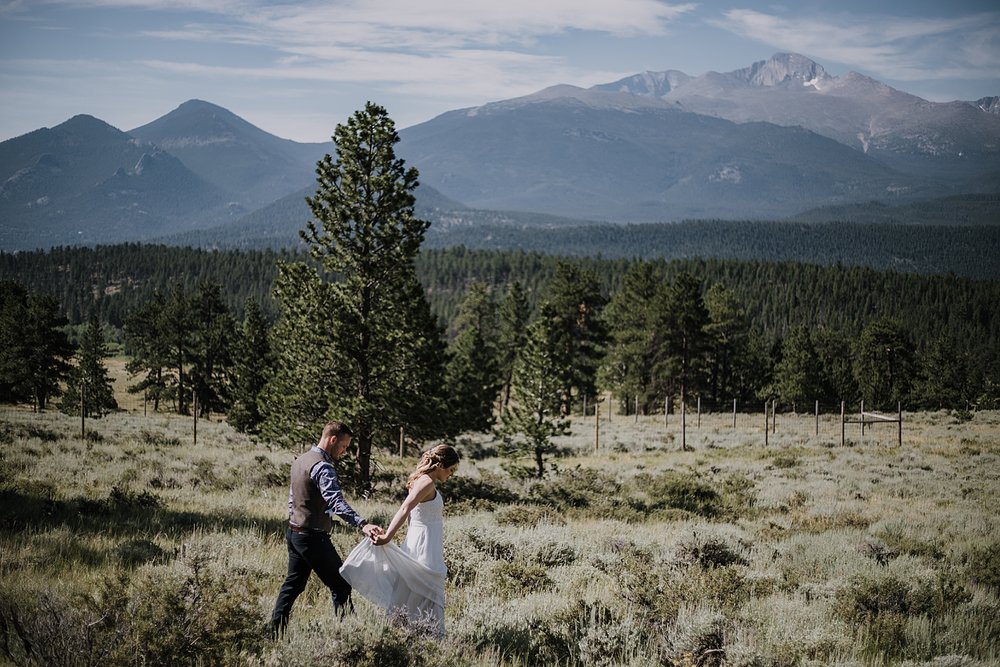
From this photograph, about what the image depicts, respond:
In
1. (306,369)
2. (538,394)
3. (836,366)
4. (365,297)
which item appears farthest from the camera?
(836,366)

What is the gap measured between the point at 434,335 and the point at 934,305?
6112 inches

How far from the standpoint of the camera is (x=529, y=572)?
8.45m

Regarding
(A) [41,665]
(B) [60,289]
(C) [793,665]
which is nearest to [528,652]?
(C) [793,665]

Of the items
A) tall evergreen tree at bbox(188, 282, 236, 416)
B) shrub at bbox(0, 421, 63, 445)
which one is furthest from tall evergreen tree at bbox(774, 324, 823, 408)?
shrub at bbox(0, 421, 63, 445)

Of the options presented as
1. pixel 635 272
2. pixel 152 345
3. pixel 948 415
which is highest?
pixel 635 272

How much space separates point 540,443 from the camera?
22.5 meters

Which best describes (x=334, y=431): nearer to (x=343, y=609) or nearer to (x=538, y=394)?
(x=343, y=609)

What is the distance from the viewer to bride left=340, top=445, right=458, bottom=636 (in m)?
5.90

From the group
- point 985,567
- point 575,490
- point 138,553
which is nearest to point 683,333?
point 575,490

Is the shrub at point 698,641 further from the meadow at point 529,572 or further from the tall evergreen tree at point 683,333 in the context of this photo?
the tall evergreen tree at point 683,333

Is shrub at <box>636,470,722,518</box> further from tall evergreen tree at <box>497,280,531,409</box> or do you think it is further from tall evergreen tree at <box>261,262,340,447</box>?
tall evergreen tree at <box>497,280,531,409</box>

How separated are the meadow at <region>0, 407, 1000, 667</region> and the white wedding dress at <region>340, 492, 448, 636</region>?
0.74ft

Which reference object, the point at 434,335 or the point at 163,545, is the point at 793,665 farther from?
the point at 434,335

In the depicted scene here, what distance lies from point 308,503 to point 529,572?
135 inches
